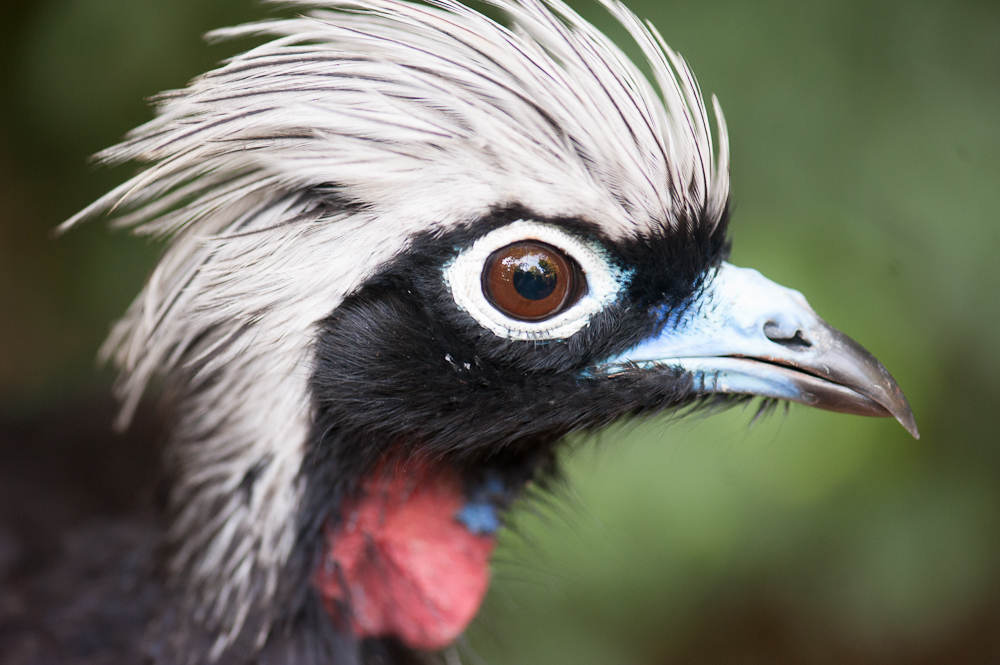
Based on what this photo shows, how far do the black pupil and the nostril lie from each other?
527 millimetres

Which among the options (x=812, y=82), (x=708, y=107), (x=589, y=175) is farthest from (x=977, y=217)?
(x=589, y=175)

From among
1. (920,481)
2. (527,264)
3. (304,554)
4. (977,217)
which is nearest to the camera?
(527,264)

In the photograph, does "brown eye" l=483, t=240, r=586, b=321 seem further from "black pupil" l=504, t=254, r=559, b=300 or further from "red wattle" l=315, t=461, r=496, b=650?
"red wattle" l=315, t=461, r=496, b=650

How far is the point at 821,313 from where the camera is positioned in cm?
273

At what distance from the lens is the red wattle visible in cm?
205

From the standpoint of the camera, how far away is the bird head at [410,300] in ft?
5.71

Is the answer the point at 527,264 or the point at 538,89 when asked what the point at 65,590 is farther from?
the point at 538,89

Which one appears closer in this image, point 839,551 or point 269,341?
point 269,341

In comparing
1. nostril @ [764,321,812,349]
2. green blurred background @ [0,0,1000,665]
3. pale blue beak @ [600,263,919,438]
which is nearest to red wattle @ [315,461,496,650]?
green blurred background @ [0,0,1000,665]

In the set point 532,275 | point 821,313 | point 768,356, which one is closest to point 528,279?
point 532,275

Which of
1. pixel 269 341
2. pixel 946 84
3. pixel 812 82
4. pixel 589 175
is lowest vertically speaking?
pixel 269 341

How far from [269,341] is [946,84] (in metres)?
2.55

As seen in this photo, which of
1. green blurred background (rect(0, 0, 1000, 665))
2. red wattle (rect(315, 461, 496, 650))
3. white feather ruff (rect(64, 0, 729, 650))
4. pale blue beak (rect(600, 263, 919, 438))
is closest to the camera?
white feather ruff (rect(64, 0, 729, 650))

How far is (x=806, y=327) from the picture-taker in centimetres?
188
